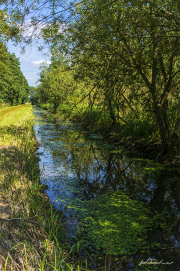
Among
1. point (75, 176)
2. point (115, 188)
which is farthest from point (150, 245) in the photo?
point (75, 176)

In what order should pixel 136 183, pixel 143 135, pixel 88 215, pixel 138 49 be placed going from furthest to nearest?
pixel 143 135 → pixel 138 49 → pixel 136 183 → pixel 88 215

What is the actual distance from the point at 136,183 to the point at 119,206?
1559 millimetres

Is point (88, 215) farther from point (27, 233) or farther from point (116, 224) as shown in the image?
point (27, 233)

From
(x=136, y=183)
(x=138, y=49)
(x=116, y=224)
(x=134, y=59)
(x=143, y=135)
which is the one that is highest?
(x=138, y=49)

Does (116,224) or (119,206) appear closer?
(116,224)

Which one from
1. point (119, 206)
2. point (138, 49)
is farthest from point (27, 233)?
point (138, 49)

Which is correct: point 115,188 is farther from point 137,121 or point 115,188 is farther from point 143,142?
point 137,121

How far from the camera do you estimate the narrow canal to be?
9.92ft

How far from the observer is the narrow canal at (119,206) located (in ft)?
9.92

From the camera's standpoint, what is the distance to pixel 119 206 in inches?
172

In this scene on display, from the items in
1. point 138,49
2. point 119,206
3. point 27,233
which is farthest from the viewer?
point 138,49

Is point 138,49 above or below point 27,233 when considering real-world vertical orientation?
above

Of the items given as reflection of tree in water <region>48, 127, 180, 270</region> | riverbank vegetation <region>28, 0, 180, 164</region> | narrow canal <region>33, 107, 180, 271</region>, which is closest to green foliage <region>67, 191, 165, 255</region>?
narrow canal <region>33, 107, 180, 271</region>

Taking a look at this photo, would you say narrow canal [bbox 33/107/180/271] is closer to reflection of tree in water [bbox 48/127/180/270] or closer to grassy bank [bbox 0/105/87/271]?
reflection of tree in water [bbox 48/127/180/270]
